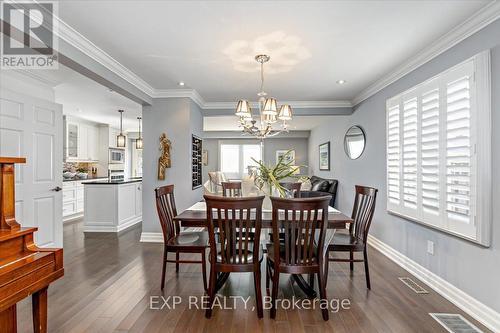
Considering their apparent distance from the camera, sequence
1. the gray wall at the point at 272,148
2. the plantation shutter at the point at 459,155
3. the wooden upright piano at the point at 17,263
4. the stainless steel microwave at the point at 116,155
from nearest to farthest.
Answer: the wooden upright piano at the point at 17,263 < the plantation shutter at the point at 459,155 < the stainless steel microwave at the point at 116,155 < the gray wall at the point at 272,148

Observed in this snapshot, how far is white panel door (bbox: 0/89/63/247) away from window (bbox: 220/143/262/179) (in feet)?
20.6

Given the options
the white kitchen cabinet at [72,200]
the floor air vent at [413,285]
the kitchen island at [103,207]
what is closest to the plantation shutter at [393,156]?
the floor air vent at [413,285]

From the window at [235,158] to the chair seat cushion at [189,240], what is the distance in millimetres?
6807

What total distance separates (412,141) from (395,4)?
5.36 feet

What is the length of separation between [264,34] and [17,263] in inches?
98.7

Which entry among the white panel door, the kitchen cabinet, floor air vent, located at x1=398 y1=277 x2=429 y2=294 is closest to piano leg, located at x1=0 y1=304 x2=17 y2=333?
the white panel door

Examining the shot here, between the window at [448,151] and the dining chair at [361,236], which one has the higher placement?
the window at [448,151]

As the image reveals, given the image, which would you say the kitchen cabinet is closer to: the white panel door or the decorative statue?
the white panel door

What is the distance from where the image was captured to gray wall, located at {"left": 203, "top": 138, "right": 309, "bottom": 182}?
9.36m

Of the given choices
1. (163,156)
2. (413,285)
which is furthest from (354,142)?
(163,156)

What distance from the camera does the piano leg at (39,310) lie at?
1.59m

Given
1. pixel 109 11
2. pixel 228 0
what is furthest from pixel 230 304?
pixel 109 11

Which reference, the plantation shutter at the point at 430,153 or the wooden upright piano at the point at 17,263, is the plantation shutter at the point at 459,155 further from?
the wooden upright piano at the point at 17,263

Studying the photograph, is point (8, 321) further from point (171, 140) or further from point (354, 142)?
point (354, 142)
